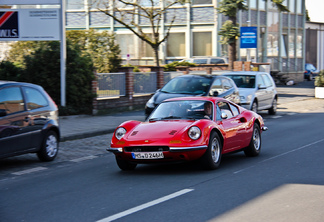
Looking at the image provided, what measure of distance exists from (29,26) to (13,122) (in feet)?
33.3

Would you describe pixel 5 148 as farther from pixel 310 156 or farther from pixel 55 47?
pixel 55 47

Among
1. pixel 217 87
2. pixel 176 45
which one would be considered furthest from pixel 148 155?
pixel 176 45

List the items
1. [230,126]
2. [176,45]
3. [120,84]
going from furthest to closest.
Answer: [176,45], [120,84], [230,126]

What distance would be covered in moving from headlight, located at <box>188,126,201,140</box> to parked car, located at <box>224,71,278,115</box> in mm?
11933

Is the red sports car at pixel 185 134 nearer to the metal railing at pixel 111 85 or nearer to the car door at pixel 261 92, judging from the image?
the car door at pixel 261 92

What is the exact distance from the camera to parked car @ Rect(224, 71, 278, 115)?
21.1 meters

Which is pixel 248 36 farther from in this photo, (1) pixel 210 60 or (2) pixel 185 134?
(2) pixel 185 134

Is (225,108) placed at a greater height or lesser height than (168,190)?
greater

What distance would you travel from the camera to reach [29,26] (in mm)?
19594

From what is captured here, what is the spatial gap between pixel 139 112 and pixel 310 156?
1184 centimetres

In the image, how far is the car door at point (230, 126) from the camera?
1006 centimetres

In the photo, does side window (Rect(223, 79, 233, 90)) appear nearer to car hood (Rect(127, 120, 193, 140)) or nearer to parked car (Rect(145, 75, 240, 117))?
parked car (Rect(145, 75, 240, 117))

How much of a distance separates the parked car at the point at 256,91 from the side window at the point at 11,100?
11.7 metres

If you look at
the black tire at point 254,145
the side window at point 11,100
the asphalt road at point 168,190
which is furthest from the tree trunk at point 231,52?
the side window at point 11,100
